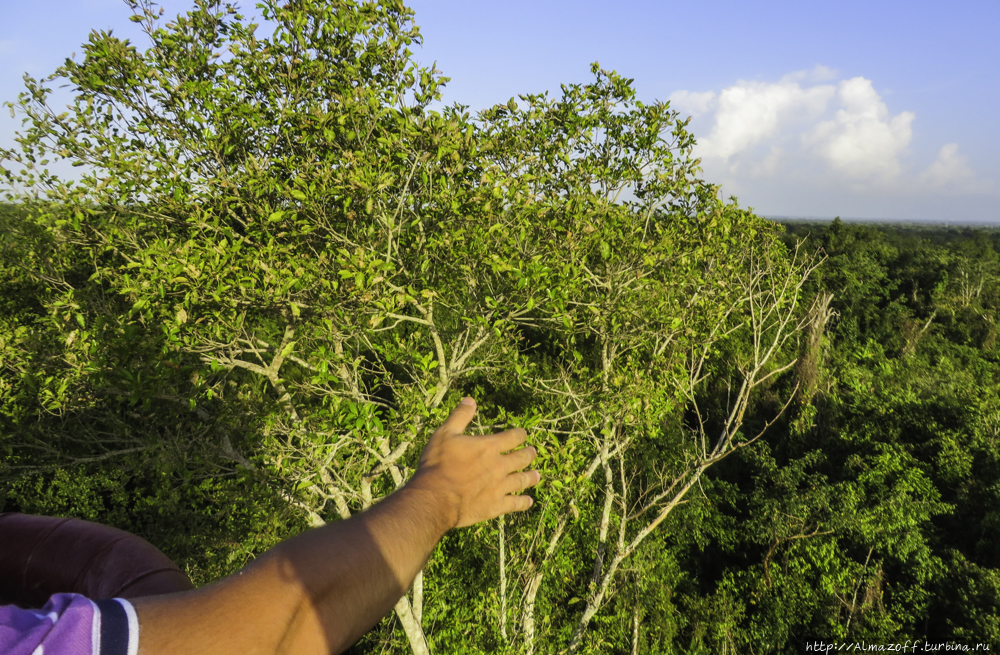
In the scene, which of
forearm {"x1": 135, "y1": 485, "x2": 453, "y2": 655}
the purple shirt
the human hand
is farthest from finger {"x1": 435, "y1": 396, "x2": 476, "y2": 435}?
the purple shirt

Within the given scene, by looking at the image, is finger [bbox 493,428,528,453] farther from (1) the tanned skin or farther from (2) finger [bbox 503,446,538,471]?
(1) the tanned skin

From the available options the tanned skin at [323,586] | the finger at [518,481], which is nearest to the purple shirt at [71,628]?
the tanned skin at [323,586]

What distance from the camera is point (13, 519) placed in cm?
153

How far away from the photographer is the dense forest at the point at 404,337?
460 cm

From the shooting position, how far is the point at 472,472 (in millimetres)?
1670

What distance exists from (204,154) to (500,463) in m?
5.07

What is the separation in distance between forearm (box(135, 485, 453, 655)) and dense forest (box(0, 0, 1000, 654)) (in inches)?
102

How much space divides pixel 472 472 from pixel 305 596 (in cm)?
73

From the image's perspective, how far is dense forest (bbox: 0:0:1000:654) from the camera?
460 centimetres

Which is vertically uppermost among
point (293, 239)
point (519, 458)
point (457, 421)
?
point (293, 239)

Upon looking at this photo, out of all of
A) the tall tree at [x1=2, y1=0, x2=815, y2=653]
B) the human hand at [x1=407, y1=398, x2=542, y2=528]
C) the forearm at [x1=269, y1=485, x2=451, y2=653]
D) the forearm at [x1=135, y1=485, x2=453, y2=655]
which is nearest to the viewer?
the forearm at [x1=135, y1=485, x2=453, y2=655]

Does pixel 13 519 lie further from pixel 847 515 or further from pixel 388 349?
pixel 847 515

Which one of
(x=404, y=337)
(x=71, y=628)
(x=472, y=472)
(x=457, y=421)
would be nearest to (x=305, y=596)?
(x=71, y=628)

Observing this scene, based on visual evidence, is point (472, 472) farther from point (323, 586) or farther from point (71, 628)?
point (71, 628)
